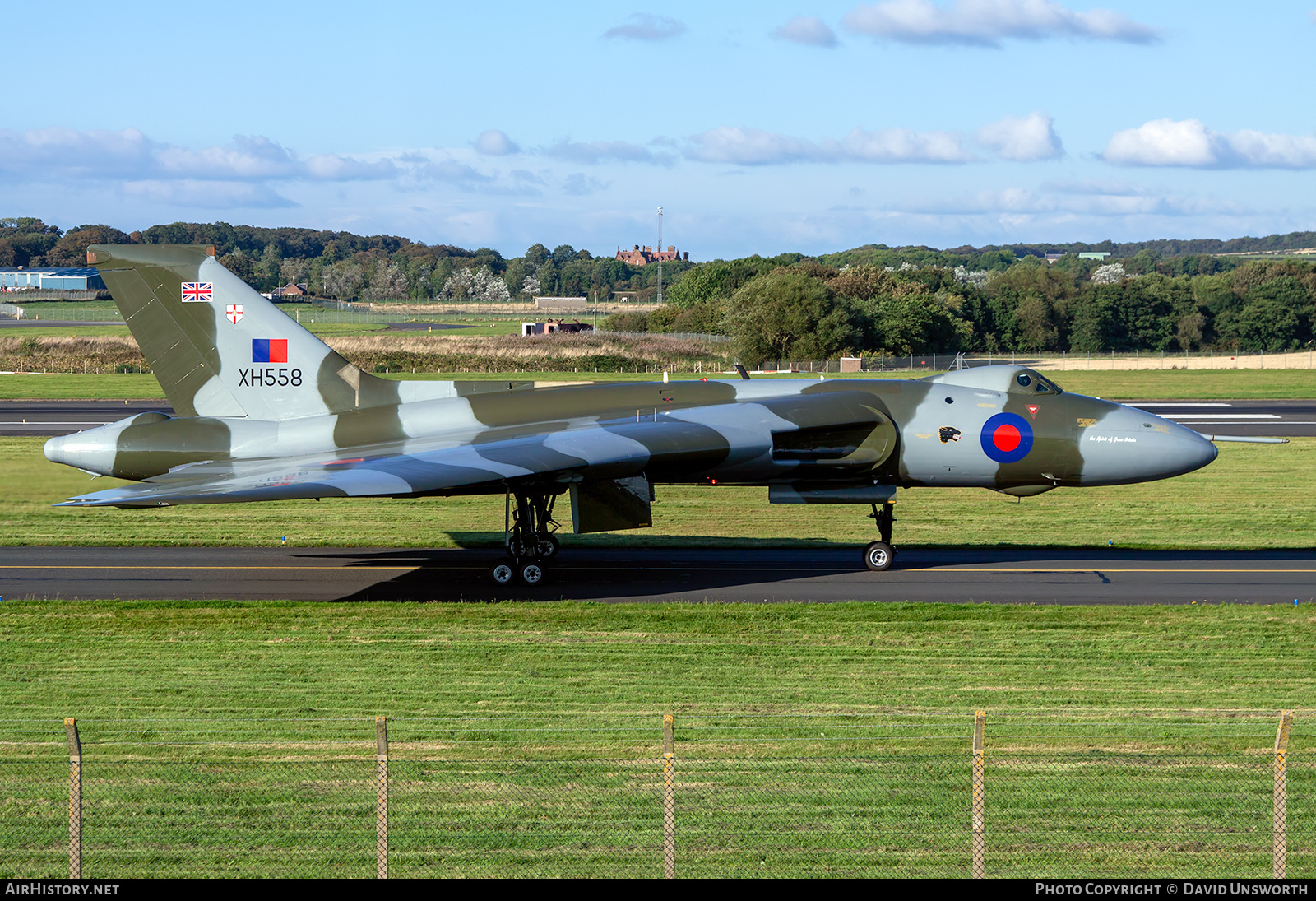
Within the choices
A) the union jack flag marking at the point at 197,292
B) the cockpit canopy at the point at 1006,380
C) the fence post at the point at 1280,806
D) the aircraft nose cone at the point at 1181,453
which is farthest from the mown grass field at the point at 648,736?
the union jack flag marking at the point at 197,292

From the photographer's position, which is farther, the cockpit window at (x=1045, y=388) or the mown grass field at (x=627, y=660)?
the cockpit window at (x=1045, y=388)

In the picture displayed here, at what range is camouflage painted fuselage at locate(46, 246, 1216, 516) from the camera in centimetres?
2017

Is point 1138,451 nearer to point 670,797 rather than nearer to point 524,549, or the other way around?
point 524,549

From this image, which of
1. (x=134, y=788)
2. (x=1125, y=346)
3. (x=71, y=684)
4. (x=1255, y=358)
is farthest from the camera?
(x=1125, y=346)

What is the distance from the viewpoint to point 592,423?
834 inches

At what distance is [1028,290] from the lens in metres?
124

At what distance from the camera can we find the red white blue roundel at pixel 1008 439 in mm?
20797

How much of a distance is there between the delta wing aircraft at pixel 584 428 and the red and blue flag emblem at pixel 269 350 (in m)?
0.03

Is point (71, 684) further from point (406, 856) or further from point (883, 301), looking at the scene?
point (883, 301)

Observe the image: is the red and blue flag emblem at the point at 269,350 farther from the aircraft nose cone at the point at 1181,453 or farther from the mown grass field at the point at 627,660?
the aircraft nose cone at the point at 1181,453

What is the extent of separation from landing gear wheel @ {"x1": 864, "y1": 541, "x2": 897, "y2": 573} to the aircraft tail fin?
10.1m

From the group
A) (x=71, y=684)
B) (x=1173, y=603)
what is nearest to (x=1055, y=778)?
(x=1173, y=603)

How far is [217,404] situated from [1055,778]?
54.8 feet

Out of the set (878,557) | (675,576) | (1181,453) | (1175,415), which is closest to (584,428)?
(675,576)
